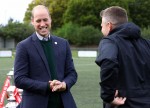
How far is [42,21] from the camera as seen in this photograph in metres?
4.68

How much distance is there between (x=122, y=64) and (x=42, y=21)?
3.22 ft

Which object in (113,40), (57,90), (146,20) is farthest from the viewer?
(146,20)

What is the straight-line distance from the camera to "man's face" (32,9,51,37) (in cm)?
467

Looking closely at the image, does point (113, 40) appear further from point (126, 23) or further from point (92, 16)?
point (92, 16)

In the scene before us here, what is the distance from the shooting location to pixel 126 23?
4375 mm

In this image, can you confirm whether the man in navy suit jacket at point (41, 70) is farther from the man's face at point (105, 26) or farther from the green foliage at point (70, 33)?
the green foliage at point (70, 33)

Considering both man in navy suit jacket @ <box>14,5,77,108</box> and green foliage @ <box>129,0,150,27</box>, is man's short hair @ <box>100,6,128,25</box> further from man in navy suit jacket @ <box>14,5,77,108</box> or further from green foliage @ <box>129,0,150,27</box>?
green foliage @ <box>129,0,150,27</box>

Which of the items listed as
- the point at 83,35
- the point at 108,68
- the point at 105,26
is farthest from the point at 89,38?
the point at 108,68

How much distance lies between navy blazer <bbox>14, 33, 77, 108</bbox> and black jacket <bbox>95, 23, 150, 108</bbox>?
0.63 meters

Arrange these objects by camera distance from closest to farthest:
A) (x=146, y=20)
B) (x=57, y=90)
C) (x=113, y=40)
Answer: (x=113, y=40)
(x=57, y=90)
(x=146, y=20)

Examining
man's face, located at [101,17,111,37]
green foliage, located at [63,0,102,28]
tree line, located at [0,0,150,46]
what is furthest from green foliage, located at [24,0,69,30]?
man's face, located at [101,17,111,37]

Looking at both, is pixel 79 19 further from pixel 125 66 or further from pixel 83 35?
pixel 125 66

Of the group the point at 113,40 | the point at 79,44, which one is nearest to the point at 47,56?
the point at 113,40

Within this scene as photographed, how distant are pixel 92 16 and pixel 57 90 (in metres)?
69.9
